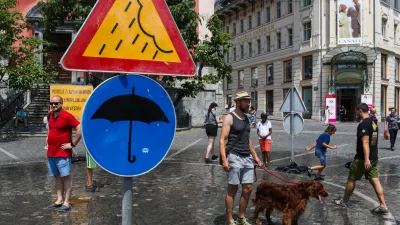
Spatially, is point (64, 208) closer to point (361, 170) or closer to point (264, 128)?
point (361, 170)

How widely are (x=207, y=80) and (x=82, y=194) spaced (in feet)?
54.2

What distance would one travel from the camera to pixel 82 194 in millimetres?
7484

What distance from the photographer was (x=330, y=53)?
3569 cm

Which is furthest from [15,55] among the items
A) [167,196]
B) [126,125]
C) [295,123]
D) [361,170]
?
[126,125]

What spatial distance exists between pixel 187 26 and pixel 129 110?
1857 cm

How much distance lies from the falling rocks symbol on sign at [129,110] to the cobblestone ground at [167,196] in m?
3.57

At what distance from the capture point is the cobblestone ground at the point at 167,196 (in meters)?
5.88

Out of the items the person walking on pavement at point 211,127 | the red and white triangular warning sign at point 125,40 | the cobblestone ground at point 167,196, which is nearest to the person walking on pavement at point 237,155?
the cobblestone ground at point 167,196

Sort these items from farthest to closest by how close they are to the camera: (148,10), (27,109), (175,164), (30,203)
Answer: (27,109), (175,164), (30,203), (148,10)

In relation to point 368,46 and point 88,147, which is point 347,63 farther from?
point 88,147

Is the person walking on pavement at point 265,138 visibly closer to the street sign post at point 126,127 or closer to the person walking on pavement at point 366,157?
the person walking on pavement at point 366,157

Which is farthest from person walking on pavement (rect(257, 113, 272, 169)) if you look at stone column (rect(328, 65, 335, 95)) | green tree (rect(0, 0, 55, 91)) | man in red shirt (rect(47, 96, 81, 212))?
stone column (rect(328, 65, 335, 95))

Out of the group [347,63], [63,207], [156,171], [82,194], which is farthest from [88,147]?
[347,63]

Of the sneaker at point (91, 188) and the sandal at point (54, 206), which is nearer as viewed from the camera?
the sandal at point (54, 206)
